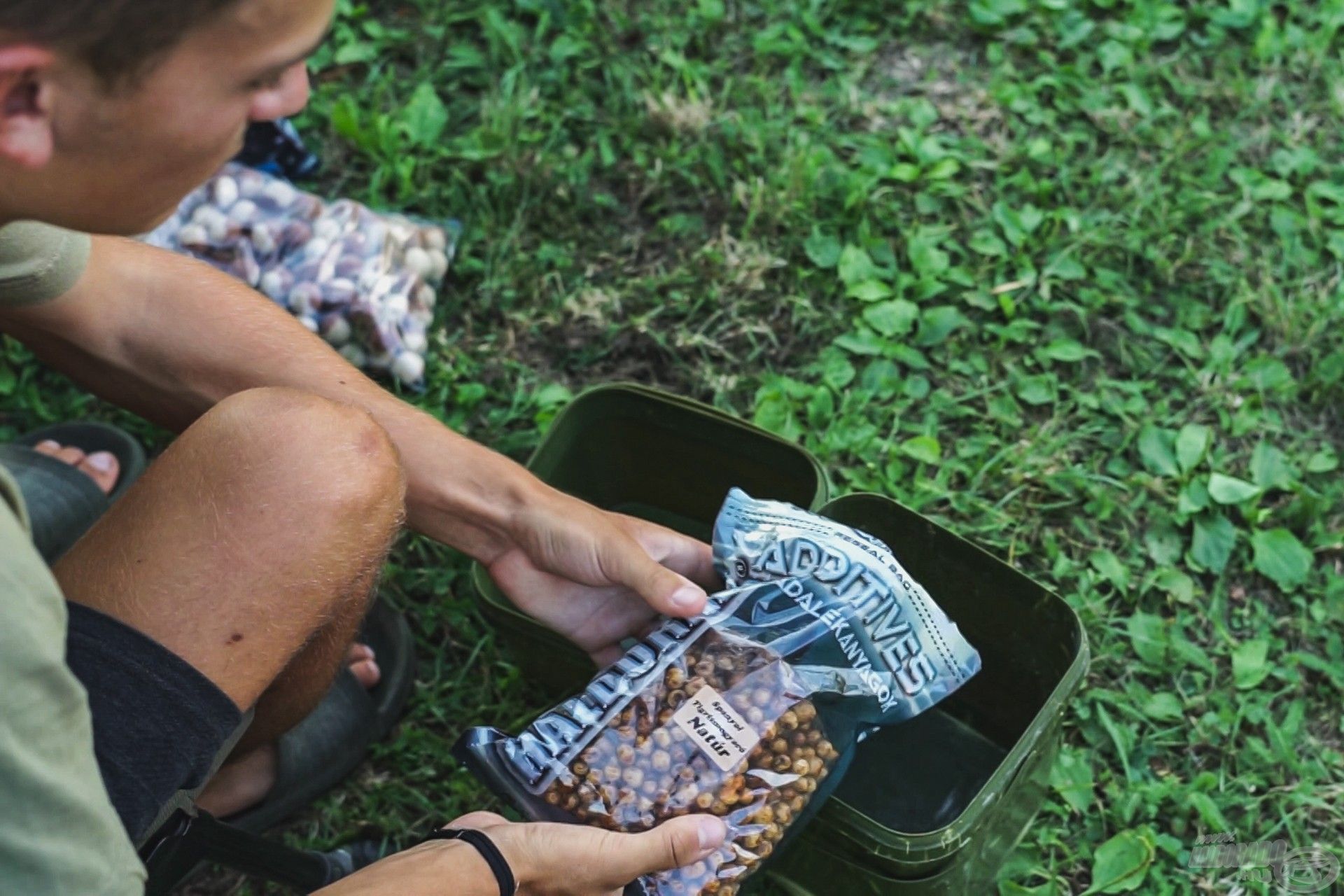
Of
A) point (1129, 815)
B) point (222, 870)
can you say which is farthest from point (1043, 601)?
point (222, 870)

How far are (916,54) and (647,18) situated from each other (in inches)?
19.6

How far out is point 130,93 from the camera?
3.14ft

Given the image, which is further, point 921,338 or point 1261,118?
point 1261,118

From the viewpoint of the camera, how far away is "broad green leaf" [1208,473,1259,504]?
6.09ft

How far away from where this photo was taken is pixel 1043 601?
148 cm

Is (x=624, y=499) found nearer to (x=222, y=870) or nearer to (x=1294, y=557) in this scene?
(x=222, y=870)

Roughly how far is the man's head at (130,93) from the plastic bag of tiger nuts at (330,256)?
90cm

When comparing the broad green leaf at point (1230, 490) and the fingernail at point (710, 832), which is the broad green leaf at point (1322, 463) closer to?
the broad green leaf at point (1230, 490)

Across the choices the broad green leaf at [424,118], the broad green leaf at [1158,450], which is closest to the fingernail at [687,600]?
the broad green leaf at [1158,450]

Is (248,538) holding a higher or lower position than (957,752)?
higher

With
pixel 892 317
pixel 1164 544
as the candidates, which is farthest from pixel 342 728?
pixel 1164 544

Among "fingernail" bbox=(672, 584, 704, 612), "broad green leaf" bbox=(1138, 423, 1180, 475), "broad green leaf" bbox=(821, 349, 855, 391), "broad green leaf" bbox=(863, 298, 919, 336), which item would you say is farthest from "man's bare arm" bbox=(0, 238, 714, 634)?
"broad green leaf" bbox=(1138, 423, 1180, 475)

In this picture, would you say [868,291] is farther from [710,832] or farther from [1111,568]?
Result: [710,832]

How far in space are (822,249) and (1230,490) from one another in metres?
0.72
